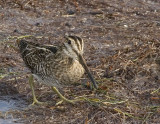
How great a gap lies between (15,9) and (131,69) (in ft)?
11.3

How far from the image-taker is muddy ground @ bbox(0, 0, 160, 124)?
249 inches

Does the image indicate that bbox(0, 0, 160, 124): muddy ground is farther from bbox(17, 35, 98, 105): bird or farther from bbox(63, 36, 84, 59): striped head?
bbox(63, 36, 84, 59): striped head

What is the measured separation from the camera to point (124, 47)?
8.46m

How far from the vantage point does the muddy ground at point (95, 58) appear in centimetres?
633

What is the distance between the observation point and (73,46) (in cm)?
592

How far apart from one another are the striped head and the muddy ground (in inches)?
30.7

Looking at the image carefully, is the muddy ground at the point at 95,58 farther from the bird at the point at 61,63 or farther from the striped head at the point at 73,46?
the striped head at the point at 73,46

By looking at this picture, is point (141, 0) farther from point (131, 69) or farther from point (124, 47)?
point (131, 69)

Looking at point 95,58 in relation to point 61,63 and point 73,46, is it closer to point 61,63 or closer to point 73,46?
point 61,63

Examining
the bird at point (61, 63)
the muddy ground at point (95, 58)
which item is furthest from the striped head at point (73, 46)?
the muddy ground at point (95, 58)

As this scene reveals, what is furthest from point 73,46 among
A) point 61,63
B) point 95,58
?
point 95,58

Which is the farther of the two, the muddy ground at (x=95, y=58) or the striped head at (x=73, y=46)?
the muddy ground at (x=95, y=58)

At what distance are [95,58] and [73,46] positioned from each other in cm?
211

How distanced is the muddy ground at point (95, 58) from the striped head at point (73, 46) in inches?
30.7
